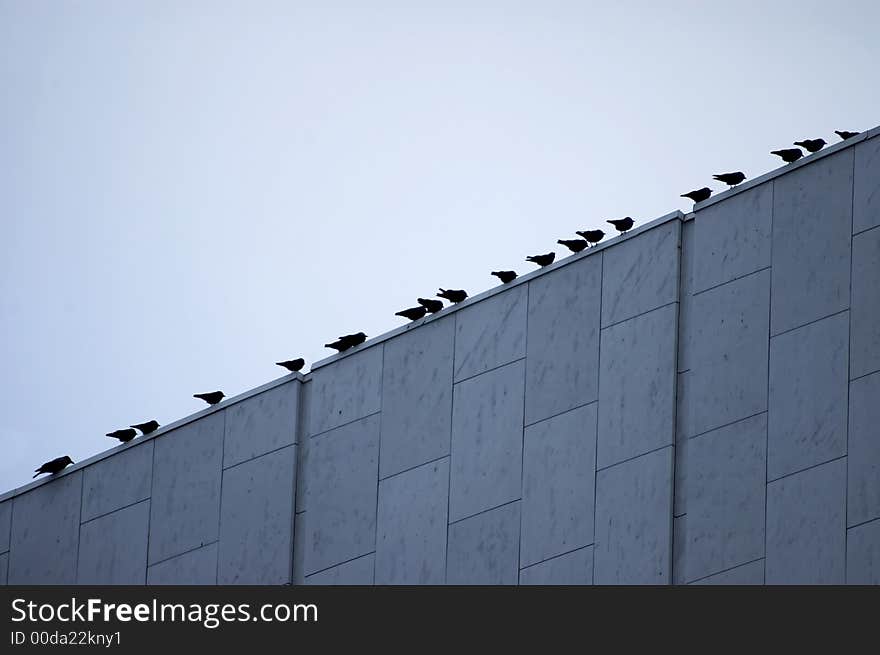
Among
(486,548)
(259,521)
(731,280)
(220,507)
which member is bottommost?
(486,548)

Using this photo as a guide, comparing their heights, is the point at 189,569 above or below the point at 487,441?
below

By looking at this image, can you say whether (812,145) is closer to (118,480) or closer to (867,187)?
(867,187)

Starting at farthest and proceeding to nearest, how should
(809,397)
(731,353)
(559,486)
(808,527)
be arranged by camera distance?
(559,486) < (731,353) < (809,397) < (808,527)

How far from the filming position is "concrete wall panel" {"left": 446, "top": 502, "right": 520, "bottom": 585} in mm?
33750

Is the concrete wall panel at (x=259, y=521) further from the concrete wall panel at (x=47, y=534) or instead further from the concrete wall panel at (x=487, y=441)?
the concrete wall panel at (x=47, y=534)

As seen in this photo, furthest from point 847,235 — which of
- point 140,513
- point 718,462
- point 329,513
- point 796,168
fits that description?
point 140,513

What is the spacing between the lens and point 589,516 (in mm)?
32969

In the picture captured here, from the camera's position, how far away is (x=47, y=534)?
39.2 metres

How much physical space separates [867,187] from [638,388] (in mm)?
4824

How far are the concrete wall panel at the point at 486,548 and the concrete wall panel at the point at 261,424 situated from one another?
4140mm

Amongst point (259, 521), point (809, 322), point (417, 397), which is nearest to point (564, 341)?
point (417, 397)

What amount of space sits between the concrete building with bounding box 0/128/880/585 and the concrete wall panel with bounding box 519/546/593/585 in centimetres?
4

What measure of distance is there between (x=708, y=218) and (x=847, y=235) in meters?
2.57
